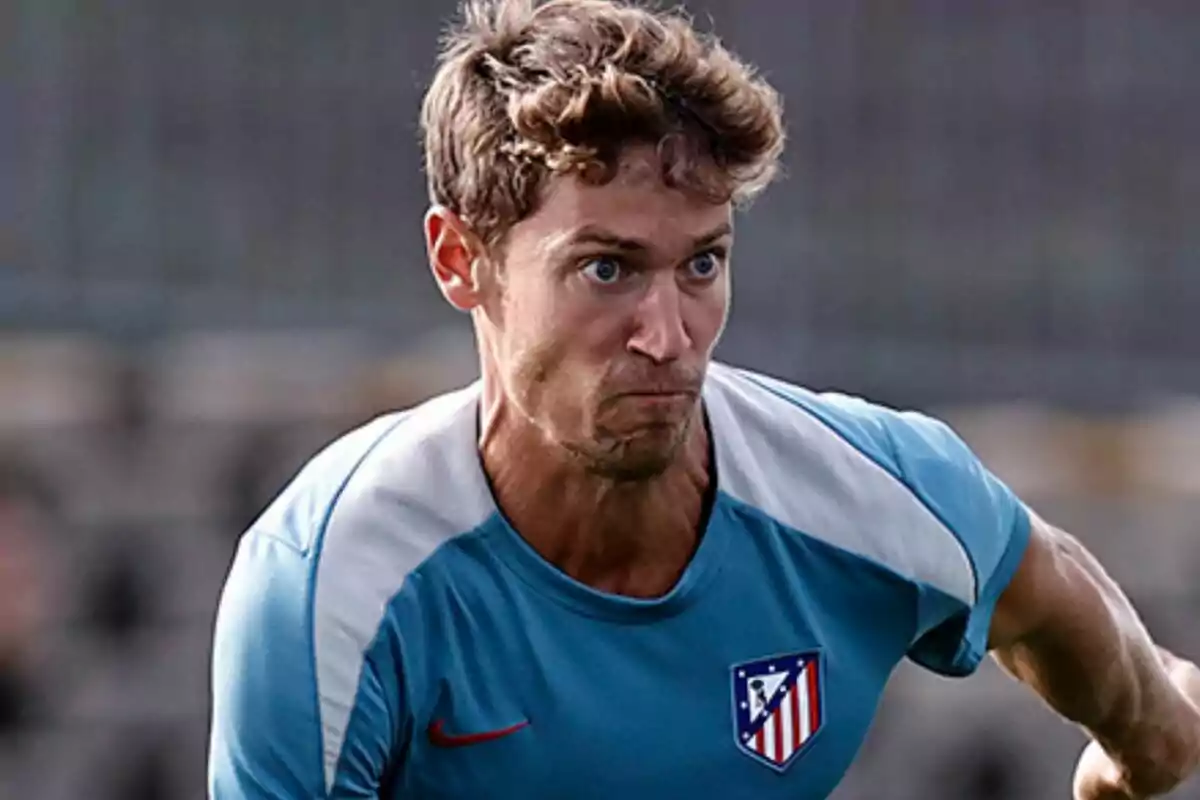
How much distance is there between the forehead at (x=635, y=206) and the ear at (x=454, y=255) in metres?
0.25

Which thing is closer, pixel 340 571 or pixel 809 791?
pixel 340 571

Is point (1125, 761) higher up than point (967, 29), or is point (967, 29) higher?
point (967, 29)

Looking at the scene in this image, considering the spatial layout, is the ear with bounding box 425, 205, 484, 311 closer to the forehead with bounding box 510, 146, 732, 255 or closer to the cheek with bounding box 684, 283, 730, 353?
the forehead with bounding box 510, 146, 732, 255

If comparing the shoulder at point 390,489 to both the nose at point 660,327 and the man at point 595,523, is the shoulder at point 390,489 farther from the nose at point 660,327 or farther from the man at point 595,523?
the nose at point 660,327

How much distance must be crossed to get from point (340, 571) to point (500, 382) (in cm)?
38

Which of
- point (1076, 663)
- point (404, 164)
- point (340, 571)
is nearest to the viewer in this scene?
point (340, 571)

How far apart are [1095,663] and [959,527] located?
369 millimetres

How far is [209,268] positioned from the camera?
804cm

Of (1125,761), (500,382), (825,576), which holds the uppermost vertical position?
(500,382)

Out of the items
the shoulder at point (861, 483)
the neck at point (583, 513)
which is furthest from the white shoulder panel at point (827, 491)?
the neck at point (583, 513)

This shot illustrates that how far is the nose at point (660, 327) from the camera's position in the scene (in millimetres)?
3678

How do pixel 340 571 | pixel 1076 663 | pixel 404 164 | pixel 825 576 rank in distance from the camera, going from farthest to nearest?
pixel 404 164, pixel 1076 663, pixel 825 576, pixel 340 571

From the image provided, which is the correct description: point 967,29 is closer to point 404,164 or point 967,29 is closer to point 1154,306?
point 1154,306

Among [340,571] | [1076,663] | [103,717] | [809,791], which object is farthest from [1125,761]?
[103,717]
